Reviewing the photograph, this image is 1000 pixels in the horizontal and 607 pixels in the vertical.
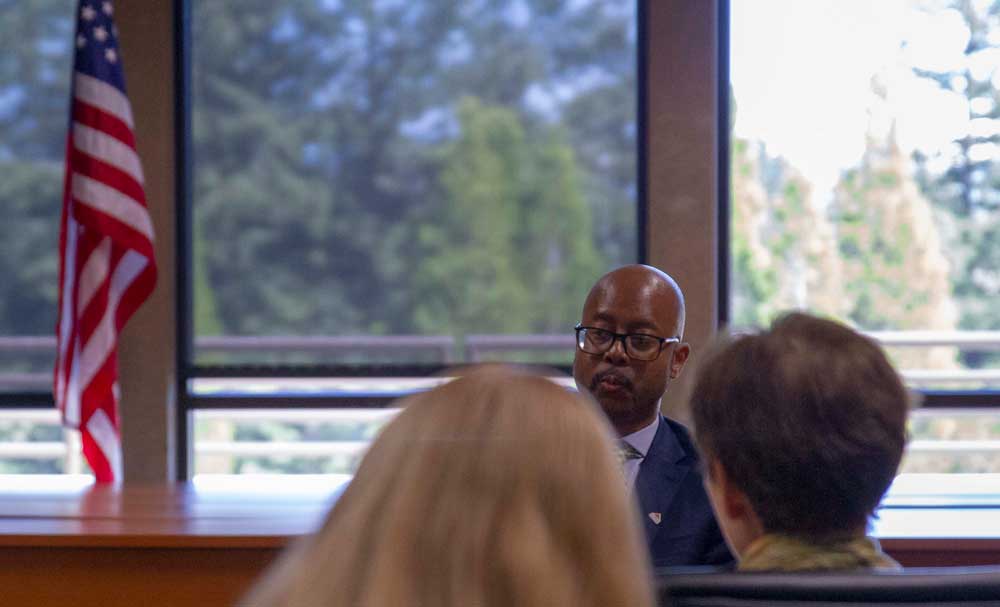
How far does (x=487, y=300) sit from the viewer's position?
14.4 feet

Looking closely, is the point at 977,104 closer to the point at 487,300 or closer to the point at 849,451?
the point at 487,300

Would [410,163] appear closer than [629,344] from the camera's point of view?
No

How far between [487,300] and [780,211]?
121 centimetres

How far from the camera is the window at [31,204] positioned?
14.2 feet

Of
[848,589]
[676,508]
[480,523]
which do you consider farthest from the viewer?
[676,508]

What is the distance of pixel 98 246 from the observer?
3.88 metres

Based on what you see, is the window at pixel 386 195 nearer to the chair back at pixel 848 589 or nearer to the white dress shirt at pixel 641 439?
the white dress shirt at pixel 641 439

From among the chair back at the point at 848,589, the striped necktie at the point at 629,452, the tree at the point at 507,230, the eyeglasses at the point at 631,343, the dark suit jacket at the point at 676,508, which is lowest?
the dark suit jacket at the point at 676,508

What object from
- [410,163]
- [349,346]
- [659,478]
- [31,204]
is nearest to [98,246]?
[31,204]

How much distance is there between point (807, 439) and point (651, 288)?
1147mm

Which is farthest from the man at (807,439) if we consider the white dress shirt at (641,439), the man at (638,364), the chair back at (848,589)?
the white dress shirt at (641,439)

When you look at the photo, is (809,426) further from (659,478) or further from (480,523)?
(659,478)

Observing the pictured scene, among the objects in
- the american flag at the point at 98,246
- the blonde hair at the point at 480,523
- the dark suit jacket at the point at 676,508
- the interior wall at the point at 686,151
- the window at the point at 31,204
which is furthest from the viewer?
the window at the point at 31,204

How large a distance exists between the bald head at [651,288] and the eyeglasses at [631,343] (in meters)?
0.06
